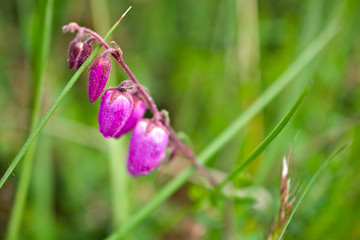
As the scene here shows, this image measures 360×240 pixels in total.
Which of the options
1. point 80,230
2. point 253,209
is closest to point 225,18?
point 253,209

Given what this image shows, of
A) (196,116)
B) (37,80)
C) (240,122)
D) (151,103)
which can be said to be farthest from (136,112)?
(196,116)

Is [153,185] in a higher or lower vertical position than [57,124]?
lower

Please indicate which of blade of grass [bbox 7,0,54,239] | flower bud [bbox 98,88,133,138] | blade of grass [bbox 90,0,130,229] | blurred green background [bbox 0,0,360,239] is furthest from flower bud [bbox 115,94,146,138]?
blade of grass [bbox 90,0,130,229]

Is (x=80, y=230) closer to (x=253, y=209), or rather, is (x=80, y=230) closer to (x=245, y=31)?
(x=253, y=209)

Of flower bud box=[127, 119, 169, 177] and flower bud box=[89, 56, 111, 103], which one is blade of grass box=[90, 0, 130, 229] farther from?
flower bud box=[89, 56, 111, 103]

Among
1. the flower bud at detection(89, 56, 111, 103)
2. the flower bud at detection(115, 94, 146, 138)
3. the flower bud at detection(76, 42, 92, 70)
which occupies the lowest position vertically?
the flower bud at detection(115, 94, 146, 138)

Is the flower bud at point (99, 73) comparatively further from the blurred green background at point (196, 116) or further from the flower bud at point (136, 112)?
the blurred green background at point (196, 116)
